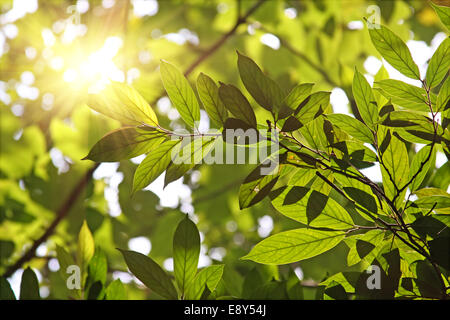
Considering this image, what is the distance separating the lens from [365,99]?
1.66 feet

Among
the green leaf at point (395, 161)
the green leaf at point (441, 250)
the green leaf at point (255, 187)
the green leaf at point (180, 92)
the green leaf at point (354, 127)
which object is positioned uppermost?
the green leaf at point (180, 92)

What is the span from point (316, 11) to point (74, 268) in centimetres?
133

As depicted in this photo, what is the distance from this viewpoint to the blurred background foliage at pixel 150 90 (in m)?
1.21

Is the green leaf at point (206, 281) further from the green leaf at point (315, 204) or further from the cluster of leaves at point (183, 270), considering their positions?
the green leaf at point (315, 204)

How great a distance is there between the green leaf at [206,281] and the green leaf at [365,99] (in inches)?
11.3

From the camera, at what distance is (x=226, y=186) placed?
60.5 inches

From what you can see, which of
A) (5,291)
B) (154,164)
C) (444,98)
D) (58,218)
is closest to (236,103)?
(154,164)

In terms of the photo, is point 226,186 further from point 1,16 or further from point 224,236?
point 1,16

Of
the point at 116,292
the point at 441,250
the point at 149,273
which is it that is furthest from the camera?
the point at 116,292

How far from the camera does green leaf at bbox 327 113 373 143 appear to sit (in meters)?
0.51

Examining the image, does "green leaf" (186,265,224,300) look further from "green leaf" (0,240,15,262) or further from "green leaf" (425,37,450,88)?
"green leaf" (0,240,15,262)

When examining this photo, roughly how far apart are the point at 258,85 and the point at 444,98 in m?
0.22

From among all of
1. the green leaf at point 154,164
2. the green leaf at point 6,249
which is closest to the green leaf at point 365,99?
the green leaf at point 154,164

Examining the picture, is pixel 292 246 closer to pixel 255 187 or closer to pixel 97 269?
pixel 255 187
